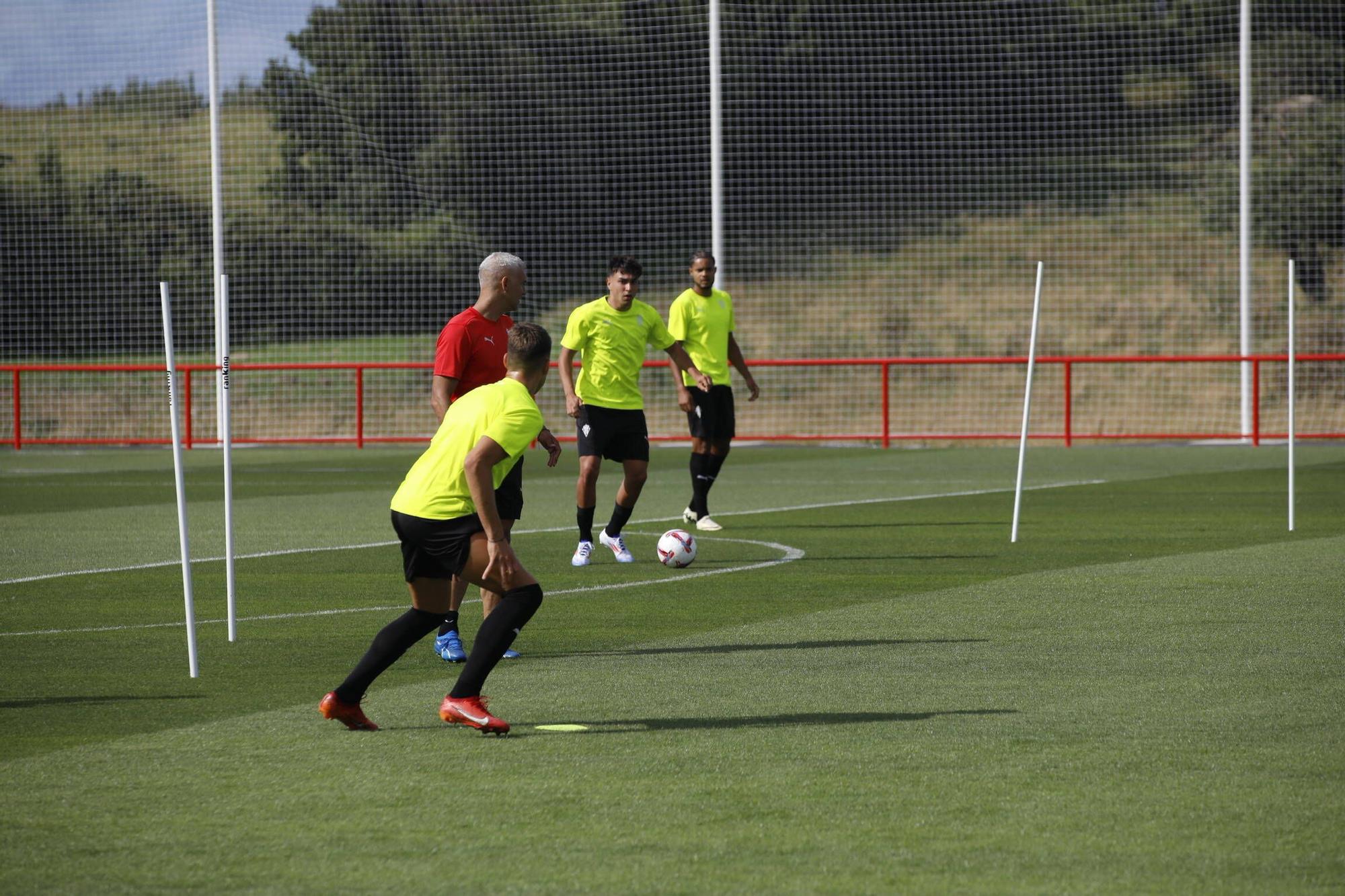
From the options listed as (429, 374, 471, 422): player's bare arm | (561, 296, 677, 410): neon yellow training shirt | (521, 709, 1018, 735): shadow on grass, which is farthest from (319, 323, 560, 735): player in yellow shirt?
(561, 296, 677, 410): neon yellow training shirt

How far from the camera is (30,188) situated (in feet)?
119

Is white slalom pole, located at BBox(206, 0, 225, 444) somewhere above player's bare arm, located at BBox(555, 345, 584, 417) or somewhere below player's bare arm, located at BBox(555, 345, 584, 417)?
above

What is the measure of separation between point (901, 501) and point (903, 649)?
29.7 feet

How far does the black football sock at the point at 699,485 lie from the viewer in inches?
588

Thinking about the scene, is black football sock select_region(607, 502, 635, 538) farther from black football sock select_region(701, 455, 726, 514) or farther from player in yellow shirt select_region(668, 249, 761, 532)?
black football sock select_region(701, 455, 726, 514)

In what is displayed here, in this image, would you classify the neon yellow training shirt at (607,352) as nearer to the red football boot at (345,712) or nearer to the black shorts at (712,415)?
the black shorts at (712,415)

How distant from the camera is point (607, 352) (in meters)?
12.6

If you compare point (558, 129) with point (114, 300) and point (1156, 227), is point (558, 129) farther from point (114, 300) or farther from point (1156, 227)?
point (1156, 227)

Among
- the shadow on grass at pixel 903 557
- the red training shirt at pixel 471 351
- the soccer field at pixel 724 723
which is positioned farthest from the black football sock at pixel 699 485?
the red training shirt at pixel 471 351

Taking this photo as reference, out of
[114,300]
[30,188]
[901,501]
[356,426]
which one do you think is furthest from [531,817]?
[30,188]

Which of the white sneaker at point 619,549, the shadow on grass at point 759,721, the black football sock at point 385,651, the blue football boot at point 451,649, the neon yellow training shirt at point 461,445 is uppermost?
the neon yellow training shirt at point 461,445

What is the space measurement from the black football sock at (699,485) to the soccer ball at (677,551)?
294 cm

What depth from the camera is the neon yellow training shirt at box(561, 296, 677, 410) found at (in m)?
12.5

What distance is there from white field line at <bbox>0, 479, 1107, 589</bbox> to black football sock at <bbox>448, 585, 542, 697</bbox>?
12.6ft
